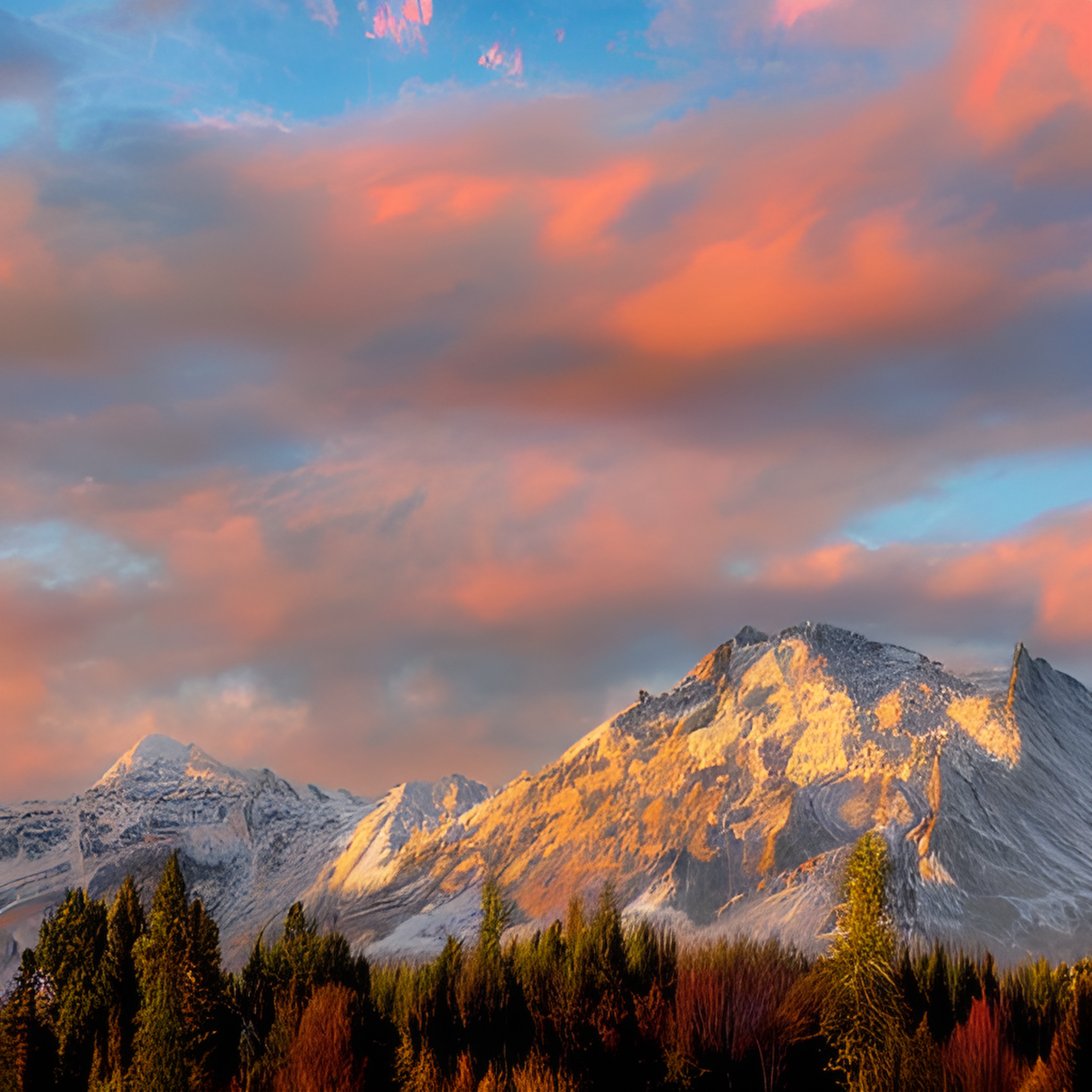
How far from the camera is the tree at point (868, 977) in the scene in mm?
45219

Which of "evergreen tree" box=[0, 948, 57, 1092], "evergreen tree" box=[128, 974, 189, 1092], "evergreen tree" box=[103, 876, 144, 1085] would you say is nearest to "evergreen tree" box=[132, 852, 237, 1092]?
"evergreen tree" box=[128, 974, 189, 1092]

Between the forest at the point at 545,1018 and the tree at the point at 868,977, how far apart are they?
0.10 metres

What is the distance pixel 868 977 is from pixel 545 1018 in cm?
2169

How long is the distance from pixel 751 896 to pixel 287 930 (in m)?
134

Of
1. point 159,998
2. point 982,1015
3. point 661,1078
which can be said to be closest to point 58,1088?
point 159,998

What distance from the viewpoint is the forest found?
4756 centimetres

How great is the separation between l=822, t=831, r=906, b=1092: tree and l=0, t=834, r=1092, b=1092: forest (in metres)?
0.10

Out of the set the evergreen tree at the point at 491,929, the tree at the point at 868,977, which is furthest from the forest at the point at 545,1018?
the evergreen tree at the point at 491,929

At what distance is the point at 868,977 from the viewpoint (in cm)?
4728

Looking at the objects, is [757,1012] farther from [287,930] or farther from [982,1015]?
[287,930]

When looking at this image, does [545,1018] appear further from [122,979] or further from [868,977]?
[122,979]

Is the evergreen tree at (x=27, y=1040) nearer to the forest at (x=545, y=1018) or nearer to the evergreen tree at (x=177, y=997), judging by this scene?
the forest at (x=545, y=1018)

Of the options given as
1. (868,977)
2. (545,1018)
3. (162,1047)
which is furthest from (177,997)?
(868,977)

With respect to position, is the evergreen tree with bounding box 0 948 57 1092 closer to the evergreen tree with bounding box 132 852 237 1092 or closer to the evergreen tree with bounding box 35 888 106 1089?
the evergreen tree with bounding box 35 888 106 1089
